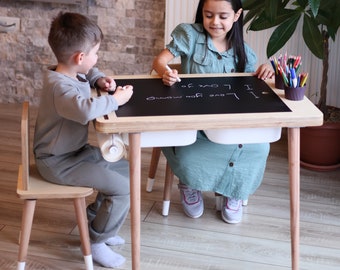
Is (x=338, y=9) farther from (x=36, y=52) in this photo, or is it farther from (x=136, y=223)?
(x=36, y=52)

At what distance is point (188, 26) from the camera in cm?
246

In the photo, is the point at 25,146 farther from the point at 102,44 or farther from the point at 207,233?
the point at 102,44

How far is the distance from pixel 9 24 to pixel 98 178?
2081 mm

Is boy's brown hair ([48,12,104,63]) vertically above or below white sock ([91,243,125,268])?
above

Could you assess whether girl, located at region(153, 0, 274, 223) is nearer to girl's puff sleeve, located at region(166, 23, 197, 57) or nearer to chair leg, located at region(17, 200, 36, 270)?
girl's puff sleeve, located at region(166, 23, 197, 57)

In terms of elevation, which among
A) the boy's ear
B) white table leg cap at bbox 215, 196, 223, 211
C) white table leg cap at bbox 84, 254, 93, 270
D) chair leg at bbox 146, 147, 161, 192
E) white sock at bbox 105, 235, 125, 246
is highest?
the boy's ear

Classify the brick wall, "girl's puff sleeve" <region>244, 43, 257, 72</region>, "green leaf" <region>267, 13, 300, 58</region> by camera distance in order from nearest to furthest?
"girl's puff sleeve" <region>244, 43, 257, 72</region>, "green leaf" <region>267, 13, 300, 58</region>, the brick wall

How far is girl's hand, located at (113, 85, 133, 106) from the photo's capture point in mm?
1923

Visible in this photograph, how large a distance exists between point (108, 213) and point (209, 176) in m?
0.50

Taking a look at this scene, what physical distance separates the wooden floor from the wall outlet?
1.18 meters

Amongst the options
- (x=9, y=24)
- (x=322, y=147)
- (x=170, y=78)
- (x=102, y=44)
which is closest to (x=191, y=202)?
(x=170, y=78)

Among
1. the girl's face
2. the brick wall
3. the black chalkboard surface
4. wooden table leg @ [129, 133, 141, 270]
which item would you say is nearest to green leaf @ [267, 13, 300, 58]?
the girl's face

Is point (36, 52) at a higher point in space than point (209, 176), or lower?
higher

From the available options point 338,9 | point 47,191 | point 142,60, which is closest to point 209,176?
point 47,191
